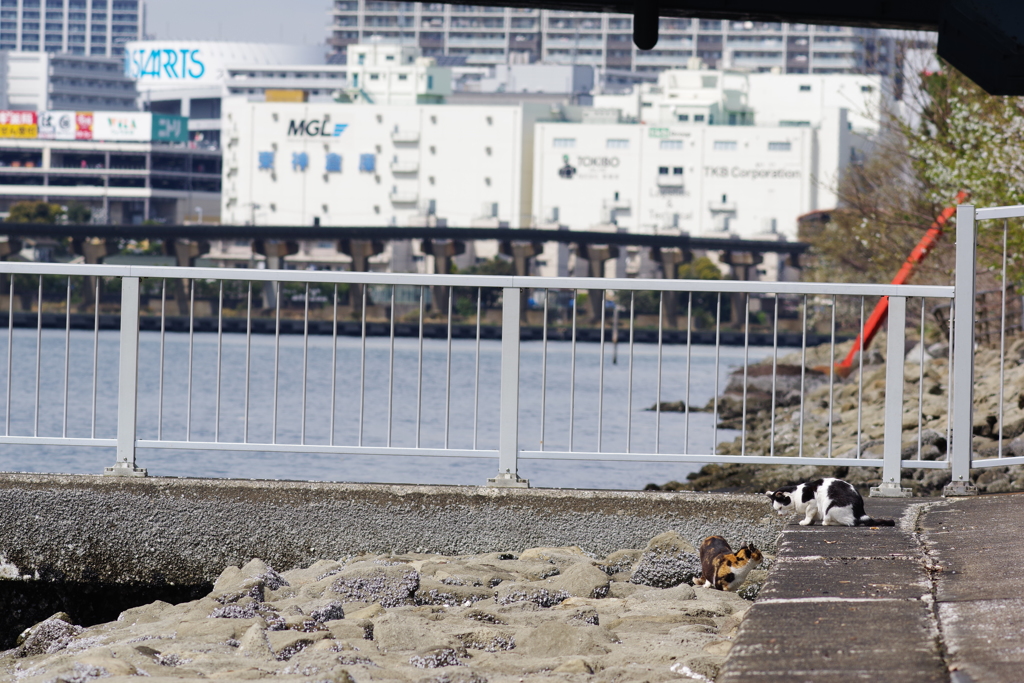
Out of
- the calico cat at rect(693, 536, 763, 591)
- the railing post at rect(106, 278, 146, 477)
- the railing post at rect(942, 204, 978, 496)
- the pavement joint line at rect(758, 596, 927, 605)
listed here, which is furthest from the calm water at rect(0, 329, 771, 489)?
the pavement joint line at rect(758, 596, 927, 605)

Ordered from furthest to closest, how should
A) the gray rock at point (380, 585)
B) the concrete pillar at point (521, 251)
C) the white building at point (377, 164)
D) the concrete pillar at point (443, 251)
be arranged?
the white building at point (377, 164)
the concrete pillar at point (521, 251)
the concrete pillar at point (443, 251)
the gray rock at point (380, 585)

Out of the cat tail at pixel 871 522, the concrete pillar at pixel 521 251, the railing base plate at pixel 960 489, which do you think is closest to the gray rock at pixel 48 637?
the cat tail at pixel 871 522

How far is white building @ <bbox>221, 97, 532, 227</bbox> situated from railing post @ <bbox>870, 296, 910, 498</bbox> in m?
131

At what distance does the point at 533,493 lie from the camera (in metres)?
6.46

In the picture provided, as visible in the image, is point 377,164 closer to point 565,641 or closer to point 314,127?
point 314,127

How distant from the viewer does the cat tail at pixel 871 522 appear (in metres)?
5.72

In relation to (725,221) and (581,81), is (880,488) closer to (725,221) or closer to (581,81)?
(725,221)

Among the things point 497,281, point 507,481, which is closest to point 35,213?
point 497,281

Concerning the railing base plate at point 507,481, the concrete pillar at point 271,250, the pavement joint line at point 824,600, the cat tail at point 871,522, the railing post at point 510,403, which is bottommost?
the pavement joint line at point 824,600

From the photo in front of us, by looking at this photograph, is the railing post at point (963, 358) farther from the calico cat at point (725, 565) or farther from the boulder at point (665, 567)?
the boulder at point (665, 567)

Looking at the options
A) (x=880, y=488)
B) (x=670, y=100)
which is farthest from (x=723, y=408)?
(x=670, y=100)

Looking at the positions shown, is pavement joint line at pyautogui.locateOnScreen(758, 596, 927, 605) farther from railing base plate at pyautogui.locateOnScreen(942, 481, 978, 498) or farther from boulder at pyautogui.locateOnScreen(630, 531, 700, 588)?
railing base plate at pyautogui.locateOnScreen(942, 481, 978, 498)

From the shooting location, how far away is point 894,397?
644cm

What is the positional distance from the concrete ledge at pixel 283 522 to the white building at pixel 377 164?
430 ft
